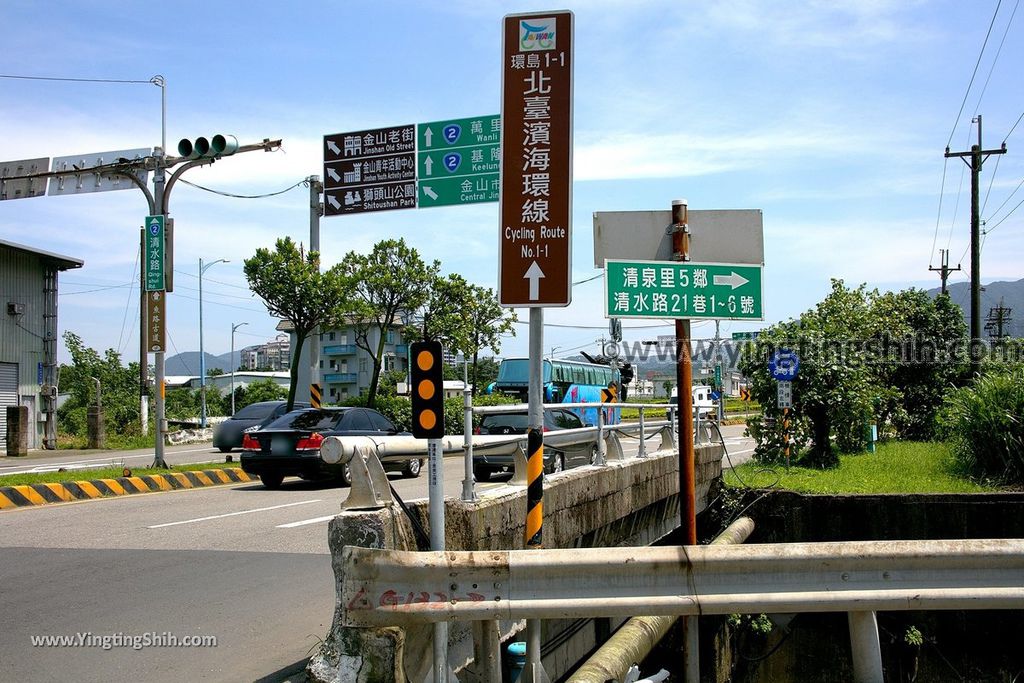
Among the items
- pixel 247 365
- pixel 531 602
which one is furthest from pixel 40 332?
pixel 247 365

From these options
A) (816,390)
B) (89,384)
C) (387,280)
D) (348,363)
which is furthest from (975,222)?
(348,363)

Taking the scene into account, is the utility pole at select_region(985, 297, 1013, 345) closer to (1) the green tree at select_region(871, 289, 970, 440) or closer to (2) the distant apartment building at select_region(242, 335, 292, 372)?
(1) the green tree at select_region(871, 289, 970, 440)

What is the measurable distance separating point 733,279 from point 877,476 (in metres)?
8.91

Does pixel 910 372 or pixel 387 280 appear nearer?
pixel 910 372

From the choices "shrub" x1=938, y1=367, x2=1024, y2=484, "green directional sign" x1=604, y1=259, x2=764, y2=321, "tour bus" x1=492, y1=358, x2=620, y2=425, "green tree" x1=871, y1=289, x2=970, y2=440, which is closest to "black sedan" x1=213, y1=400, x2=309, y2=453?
"tour bus" x1=492, y1=358, x2=620, y2=425

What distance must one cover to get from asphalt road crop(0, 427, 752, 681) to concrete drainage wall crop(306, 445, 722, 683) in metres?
1.02

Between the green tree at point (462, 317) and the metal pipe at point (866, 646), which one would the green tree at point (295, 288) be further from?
the metal pipe at point (866, 646)

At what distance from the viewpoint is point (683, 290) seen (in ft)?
21.6

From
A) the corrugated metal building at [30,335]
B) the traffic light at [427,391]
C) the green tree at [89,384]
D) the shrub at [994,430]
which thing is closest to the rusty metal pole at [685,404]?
the traffic light at [427,391]

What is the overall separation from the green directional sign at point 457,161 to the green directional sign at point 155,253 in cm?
536

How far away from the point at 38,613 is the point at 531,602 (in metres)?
4.51

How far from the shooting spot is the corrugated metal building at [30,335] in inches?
1093

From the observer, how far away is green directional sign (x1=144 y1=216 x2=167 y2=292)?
17891 millimetres

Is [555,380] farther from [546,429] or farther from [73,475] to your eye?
[73,475]
